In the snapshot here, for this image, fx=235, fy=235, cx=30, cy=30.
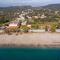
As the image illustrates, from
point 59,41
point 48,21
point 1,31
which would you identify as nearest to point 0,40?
point 1,31
